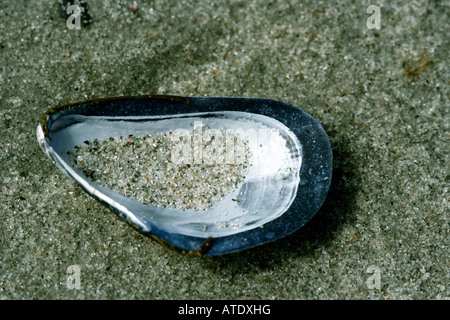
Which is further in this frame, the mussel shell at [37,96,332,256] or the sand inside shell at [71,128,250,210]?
the sand inside shell at [71,128,250,210]

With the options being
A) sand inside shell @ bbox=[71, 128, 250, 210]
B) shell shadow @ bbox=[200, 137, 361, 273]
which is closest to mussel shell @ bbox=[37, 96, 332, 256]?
sand inside shell @ bbox=[71, 128, 250, 210]

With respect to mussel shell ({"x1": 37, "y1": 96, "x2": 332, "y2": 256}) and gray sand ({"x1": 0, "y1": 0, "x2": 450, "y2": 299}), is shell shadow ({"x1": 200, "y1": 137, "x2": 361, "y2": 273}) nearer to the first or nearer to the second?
gray sand ({"x1": 0, "y1": 0, "x2": 450, "y2": 299})

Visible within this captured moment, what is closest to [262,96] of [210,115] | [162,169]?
[210,115]

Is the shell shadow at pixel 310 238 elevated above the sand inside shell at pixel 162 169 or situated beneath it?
situated beneath

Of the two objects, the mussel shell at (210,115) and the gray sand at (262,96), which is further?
the gray sand at (262,96)

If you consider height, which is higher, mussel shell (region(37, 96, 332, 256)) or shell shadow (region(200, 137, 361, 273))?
mussel shell (region(37, 96, 332, 256))

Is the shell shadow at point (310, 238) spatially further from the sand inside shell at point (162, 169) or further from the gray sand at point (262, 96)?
the sand inside shell at point (162, 169)

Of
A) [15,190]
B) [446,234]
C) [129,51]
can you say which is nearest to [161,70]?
[129,51]

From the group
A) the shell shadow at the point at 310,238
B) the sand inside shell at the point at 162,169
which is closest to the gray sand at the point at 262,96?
the shell shadow at the point at 310,238
